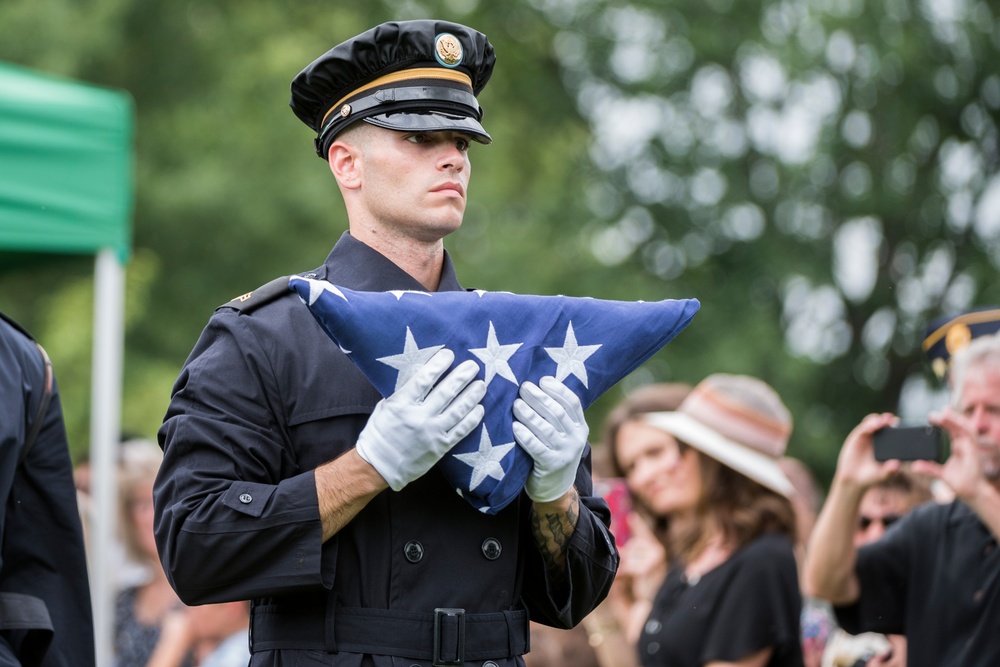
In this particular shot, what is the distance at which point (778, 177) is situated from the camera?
1507 cm

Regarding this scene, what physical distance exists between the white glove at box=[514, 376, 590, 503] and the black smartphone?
1.66 metres

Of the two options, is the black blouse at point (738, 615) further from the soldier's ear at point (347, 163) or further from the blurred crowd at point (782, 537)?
the soldier's ear at point (347, 163)

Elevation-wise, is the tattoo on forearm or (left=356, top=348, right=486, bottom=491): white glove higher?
(left=356, top=348, right=486, bottom=491): white glove

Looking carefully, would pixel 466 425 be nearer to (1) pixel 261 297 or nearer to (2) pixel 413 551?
(2) pixel 413 551

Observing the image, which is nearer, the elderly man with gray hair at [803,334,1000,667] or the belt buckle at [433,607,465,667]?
the belt buckle at [433,607,465,667]

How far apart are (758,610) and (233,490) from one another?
7.31 feet

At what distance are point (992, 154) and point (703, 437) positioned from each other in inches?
450

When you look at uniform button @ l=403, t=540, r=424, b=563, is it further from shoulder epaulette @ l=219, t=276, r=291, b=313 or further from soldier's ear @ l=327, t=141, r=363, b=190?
soldier's ear @ l=327, t=141, r=363, b=190

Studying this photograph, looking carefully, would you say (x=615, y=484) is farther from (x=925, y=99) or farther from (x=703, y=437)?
(x=925, y=99)

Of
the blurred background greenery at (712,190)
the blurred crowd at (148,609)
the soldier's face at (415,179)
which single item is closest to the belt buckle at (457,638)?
the soldier's face at (415,179)

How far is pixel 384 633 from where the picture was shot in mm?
2811

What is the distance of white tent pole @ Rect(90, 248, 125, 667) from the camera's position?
227 inches

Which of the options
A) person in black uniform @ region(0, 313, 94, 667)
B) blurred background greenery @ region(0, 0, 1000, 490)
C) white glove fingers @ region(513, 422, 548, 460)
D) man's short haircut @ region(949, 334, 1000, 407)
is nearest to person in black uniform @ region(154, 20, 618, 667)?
white glove fingers @ region(513, 422, 548, 460)

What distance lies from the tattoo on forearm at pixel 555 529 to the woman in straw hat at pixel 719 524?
1.59 m
